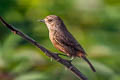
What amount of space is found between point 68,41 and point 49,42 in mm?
1395

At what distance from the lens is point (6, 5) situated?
15.3ft

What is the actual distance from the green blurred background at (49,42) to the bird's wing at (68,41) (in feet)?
2.11

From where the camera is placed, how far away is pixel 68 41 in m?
2.63

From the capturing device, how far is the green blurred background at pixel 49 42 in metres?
3.52

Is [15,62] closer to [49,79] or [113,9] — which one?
[49,79]

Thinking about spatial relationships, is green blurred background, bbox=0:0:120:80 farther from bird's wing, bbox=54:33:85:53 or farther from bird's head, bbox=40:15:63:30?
bird's wing, bbox=54:33:85:53

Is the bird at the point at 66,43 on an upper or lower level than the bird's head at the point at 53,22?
lower

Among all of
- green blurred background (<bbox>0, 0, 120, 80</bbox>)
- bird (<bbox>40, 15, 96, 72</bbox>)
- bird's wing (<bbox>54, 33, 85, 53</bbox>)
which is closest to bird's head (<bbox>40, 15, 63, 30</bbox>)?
bird (<bbox>40, 15, 96, 72</bbox>)

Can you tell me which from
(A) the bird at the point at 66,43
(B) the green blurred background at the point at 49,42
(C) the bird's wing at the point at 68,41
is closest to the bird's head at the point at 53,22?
(A) the bird at the point at 66,43

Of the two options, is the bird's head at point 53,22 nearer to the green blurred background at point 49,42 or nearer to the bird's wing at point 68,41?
the bird's wing at point 68,41

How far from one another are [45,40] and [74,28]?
47 centimetres

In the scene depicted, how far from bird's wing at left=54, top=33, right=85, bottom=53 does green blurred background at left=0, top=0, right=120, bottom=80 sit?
64 cm

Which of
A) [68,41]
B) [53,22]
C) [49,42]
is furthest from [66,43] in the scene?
[49,42]

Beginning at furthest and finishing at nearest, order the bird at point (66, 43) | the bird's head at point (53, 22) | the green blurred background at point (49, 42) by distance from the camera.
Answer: the green blurred background at point (49, 42) → the bird's head at point (53, 22) → the bird at point (66, 43)
